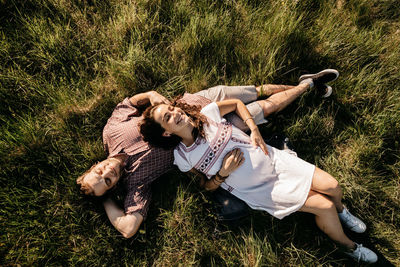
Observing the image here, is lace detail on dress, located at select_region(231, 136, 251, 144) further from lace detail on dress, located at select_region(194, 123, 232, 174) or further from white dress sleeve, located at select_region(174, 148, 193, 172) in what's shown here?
white dress sleeve, located at select_region(174, 148, 193, 172)

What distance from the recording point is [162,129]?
2.54m

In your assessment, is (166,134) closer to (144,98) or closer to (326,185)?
(144,98)

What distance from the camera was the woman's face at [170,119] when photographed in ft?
7.89

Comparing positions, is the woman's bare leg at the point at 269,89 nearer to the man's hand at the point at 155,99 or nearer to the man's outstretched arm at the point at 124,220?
the man's hand at the point at 155,99

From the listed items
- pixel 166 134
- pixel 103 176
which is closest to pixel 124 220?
pixel 103 176

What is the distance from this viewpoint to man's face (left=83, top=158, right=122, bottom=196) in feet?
8.39

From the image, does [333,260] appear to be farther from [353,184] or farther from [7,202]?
[7,202]

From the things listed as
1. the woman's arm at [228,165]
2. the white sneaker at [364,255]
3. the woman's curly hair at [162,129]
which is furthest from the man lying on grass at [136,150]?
the white sneaker at [364,255]

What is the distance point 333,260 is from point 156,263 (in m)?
2.25

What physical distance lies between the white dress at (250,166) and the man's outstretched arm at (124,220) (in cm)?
92

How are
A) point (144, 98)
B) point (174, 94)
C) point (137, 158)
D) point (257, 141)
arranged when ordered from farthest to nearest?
point (174, 94) < point (144, 98) < point (137, 158) < point (257, 141)

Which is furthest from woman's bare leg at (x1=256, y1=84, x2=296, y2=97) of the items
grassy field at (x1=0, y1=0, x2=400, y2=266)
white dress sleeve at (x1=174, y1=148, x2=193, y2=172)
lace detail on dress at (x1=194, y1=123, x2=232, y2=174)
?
white dress sleeve at (x1=174, y1=148, x2=193, y2=172)

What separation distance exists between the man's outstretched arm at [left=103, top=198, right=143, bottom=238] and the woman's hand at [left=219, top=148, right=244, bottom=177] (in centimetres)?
119

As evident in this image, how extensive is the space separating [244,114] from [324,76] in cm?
141
